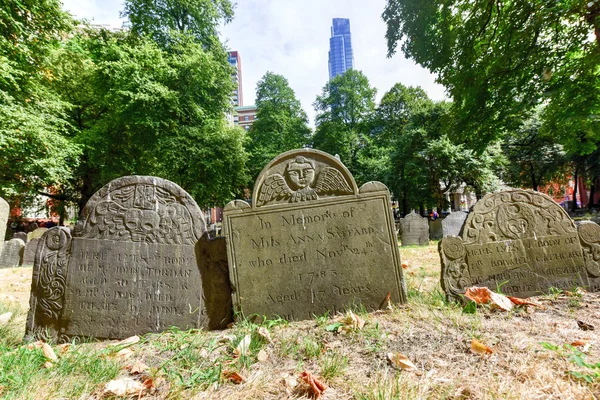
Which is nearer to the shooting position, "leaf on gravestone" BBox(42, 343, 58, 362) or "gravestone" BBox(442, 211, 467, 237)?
"leaf on gravestone" BBox(42, 343, 58, 362)

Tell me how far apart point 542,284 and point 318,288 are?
2635mm

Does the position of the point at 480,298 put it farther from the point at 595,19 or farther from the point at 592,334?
the point at 595,19

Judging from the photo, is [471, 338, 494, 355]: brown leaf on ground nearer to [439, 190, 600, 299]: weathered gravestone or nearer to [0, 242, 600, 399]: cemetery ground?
[0, 242, 600, 399]: cemetery ground

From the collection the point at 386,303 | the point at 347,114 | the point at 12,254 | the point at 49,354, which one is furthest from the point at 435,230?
the point at 347,114

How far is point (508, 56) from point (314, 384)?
977cm

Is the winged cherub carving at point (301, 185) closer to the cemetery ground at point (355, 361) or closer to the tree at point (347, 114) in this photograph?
the cemetery ground at point (355, 361)

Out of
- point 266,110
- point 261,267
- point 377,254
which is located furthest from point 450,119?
point 266,110

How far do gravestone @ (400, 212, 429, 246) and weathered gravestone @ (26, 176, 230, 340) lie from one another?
31.6 ft

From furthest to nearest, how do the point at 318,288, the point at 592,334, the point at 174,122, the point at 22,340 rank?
the point at 174,122
the point at 318,288
the point at 22,340
the point at 592,334

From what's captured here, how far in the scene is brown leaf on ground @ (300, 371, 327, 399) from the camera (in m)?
1.65

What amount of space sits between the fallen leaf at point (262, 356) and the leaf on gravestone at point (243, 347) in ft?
0.35

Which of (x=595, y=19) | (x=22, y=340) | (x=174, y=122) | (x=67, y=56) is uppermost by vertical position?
(x=67, y=56)

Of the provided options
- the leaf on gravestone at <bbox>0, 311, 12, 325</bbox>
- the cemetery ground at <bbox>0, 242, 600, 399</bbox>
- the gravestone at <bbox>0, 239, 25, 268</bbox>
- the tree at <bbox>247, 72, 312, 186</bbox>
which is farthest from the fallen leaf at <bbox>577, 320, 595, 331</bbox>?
the tree at <bbox>247, 72, 312, 186</bbox>

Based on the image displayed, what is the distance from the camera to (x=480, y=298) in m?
2.93
